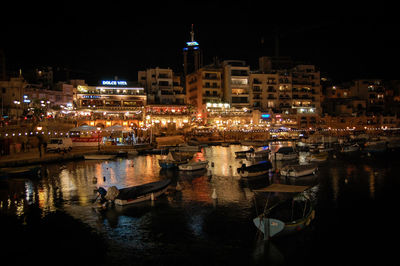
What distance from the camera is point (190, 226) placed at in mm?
18938

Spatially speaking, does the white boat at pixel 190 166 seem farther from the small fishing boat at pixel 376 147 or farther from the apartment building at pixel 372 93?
the apartment building at pixel 372 93

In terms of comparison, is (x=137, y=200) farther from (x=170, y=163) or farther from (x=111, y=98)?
(x=111, y=98)

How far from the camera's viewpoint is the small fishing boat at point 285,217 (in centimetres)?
1625

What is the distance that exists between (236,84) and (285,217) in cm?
7287

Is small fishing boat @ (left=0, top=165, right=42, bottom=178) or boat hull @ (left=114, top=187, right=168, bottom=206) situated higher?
small fishing boat @ (left=0, top=165, right=42, bottom=178)

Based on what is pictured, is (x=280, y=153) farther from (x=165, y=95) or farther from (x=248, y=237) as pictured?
(x=165, y=95)

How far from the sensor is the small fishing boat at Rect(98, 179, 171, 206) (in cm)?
2258

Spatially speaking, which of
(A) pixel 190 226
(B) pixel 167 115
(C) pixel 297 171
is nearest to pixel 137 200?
(A) pixel 190 226

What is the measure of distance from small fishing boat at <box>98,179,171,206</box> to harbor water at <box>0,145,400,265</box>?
23.2 inches

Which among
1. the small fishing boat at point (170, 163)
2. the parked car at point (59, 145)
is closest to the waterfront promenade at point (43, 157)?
the parked car at point (59, 145)

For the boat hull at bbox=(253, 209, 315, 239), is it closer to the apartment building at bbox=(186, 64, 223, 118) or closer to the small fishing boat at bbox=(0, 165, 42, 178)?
the small fishing boat at bbox=(0, 165, 42, 178)

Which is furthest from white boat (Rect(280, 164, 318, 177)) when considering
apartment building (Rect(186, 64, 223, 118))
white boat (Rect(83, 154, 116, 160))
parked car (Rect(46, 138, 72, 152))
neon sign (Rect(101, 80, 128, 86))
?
neon sign (Rect(101, 80, 128, 86))

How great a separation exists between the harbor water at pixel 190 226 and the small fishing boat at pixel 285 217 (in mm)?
493

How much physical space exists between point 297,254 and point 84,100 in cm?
7016
